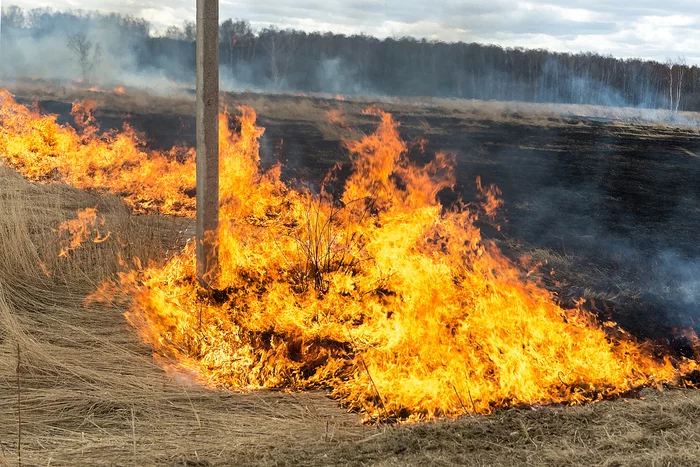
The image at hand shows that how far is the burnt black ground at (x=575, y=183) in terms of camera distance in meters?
6.74

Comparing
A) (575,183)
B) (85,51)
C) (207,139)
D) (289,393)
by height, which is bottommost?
(289,393)

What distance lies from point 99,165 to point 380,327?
9376 mm

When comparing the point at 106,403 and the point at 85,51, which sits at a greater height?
the point at 85,51

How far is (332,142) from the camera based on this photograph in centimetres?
2253

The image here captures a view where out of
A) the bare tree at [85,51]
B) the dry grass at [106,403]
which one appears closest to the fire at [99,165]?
the dry grass at [106,403]

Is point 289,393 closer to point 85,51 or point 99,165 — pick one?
point 99,165

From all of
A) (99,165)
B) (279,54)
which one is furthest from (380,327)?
(279,54)

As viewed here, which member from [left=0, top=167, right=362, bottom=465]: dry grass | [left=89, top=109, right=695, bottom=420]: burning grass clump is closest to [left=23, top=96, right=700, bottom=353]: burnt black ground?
[left=89, top=109, right=695, bottom=420]: burning grass clump

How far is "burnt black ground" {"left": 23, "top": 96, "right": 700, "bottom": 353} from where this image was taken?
6738 millimetres

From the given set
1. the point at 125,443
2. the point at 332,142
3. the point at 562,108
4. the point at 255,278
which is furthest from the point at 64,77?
the point at 125,443

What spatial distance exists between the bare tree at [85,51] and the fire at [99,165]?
377 inches

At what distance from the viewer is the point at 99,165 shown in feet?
40.9

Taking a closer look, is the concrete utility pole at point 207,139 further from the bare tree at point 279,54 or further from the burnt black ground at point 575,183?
the bare tree at point 279,54

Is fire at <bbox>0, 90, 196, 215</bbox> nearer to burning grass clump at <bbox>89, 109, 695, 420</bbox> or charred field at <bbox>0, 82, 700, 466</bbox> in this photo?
charred field at <bbox>0, 82, 700, 466</bbox>
